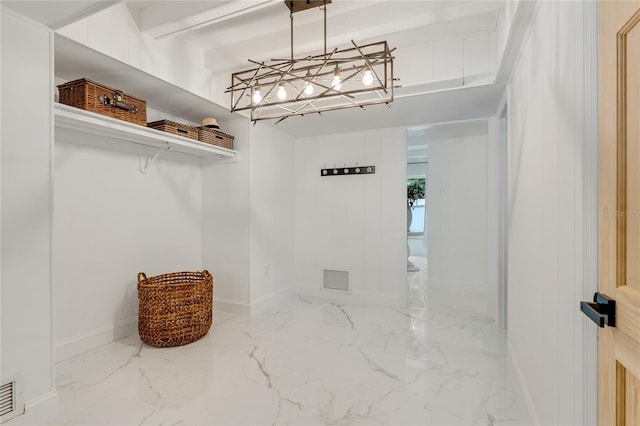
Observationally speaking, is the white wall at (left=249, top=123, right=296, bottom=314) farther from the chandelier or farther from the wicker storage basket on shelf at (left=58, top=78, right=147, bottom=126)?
the wicker storage basket on shelf at (left=58, top=78, right=147, bottom=126)

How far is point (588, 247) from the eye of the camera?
953 mm

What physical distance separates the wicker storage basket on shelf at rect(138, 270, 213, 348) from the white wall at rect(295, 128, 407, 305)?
1.66 metres

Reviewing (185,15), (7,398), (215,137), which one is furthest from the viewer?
(215,137)

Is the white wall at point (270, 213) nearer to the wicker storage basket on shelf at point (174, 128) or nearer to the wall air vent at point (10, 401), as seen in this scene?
the wicker storage basket on shelf at point (174, 128)

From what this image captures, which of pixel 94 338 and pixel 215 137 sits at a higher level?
pixel 215 137

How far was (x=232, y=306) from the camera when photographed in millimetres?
3361

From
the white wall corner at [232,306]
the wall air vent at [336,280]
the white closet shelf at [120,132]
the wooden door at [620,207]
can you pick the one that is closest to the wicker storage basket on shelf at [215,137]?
the white closet shelf at [120,132]

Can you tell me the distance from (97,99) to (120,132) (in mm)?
278

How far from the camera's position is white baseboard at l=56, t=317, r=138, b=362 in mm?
Result: 2281

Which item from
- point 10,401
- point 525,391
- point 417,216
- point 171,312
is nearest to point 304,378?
point 171,312

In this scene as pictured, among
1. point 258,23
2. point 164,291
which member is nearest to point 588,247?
point 258,23

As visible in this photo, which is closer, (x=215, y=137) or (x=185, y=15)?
(x=185, y=15)

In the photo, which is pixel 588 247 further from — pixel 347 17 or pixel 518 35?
pixel 347 17

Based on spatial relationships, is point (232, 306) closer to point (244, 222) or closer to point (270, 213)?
point (244, 222)
